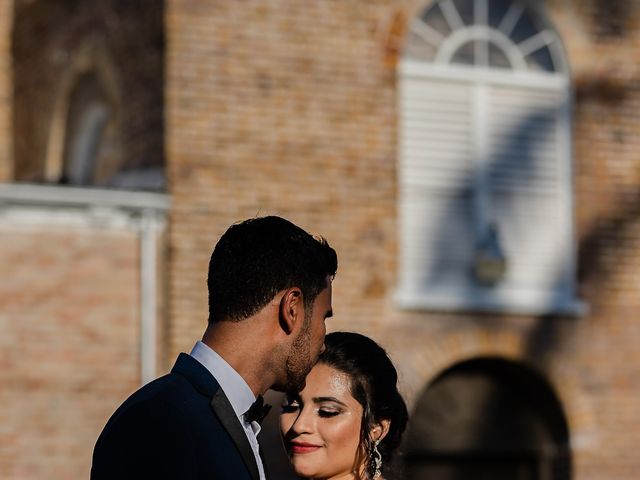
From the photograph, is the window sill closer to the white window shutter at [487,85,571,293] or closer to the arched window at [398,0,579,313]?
the arched window at [398,0,579,313]

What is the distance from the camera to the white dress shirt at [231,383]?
13.7 ft

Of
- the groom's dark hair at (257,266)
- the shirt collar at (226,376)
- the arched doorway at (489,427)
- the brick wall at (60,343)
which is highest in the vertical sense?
the groom's dark hair at (257,266)

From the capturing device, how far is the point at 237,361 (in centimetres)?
420

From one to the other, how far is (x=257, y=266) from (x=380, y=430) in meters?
1.72

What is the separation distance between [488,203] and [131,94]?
3.28 m

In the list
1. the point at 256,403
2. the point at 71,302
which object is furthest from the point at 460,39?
the point at 256,403

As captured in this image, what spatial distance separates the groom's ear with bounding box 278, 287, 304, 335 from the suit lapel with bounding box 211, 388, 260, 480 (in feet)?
0.91

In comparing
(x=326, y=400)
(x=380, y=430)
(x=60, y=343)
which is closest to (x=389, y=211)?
(x=60, y=343)

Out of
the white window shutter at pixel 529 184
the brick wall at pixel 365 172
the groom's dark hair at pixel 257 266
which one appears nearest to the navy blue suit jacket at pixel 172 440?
the groom's dark hair at pixel 257 266

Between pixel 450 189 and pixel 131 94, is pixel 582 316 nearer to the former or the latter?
pixel 450 189

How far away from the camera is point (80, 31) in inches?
595

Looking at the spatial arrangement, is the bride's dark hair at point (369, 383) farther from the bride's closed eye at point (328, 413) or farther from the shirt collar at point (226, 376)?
the shirt collar at point (226, 376)

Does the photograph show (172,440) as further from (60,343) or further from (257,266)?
(60,343)

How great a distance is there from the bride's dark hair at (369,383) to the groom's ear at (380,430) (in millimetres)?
12
